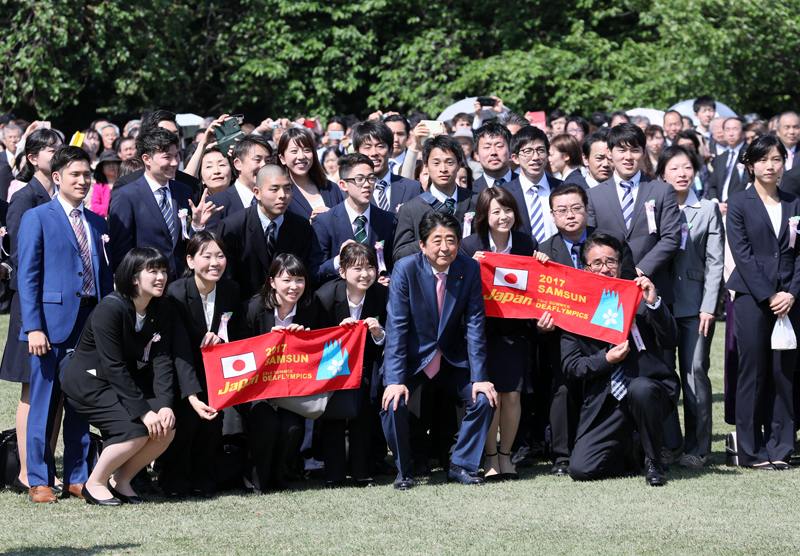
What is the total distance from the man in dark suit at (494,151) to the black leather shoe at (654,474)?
2500 mm

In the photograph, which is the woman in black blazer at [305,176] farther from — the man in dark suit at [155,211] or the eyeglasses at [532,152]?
the eyeglasses at [532,152]

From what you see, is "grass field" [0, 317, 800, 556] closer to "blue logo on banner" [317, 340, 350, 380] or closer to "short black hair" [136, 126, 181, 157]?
"blue logo on banner" [317, 340, 350, 380]

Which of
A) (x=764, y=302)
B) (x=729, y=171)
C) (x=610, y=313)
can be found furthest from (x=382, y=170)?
(x=729, y=171)

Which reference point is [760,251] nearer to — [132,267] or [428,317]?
[428,317]

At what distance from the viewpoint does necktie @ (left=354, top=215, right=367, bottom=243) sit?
686cm

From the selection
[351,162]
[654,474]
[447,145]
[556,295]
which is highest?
[447,145]

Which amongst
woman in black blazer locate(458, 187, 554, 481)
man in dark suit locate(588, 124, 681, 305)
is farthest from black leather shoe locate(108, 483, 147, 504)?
man in dark suit locate(588, 124, 681, 305)

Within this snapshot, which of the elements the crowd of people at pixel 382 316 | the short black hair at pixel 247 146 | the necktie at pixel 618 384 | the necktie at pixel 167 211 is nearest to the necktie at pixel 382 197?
the crowd of people at pixel 382 316

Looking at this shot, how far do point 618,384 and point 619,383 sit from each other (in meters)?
0.01

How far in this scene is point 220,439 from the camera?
20.5 feet

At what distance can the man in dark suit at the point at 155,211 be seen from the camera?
21.1 feet

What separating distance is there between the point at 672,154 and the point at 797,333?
1.59m

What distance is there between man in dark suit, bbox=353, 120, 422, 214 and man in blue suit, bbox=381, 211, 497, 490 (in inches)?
51.7

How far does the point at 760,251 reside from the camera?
22.1 feet
